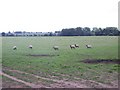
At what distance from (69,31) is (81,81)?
143251mm

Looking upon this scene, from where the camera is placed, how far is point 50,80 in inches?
623

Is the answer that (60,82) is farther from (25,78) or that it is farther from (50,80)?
(25,78)

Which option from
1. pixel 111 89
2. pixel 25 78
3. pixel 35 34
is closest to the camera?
pixel 111 89

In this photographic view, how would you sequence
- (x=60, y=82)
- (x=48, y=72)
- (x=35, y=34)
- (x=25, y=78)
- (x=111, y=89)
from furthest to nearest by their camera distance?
(x=35, y=34)
(x=48, y=72)
(x=25, y=78)
(x=60, y=82)
(x=111, y=89)

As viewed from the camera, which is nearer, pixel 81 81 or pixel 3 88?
pixel 3 88

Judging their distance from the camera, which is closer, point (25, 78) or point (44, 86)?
point (44, 86)

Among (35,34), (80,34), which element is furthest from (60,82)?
(35,34)

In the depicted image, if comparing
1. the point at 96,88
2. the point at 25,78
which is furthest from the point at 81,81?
the point at 25,78

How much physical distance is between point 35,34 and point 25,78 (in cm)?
15813

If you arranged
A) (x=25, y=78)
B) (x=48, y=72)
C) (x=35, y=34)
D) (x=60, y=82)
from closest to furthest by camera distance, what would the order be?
(x=60, y=82)
(x=25, y=78)
(x=48, y=72)
(x=35, y=34)

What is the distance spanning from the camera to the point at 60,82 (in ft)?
50.1

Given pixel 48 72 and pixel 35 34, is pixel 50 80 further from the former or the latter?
pixel 35 34

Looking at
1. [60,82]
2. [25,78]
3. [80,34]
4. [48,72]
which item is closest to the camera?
[60,82]

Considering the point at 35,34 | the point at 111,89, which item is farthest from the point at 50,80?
the point at 35,34
